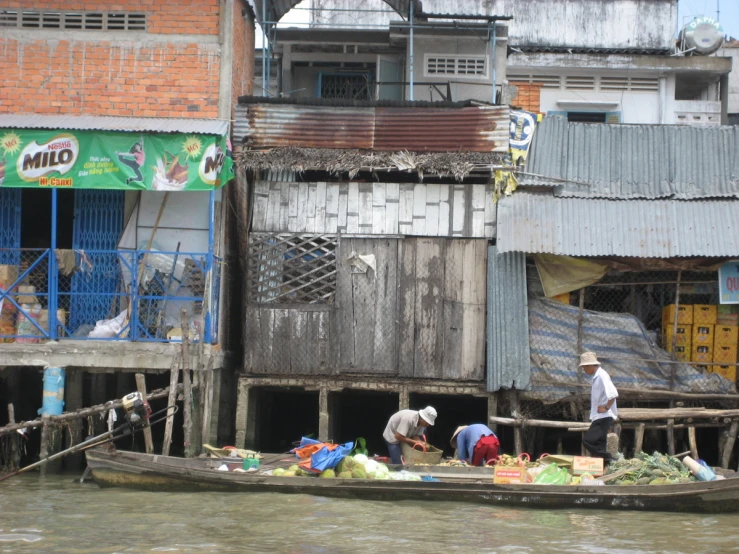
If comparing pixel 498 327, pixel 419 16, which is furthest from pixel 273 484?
pixel 419 16

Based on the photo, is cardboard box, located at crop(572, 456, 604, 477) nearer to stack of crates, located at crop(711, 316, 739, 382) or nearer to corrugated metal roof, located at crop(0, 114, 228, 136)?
stack of crates, located at crop(711, 316, 739, 382)

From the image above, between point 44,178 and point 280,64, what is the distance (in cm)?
710

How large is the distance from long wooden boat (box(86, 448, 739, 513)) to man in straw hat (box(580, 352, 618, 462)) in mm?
1208

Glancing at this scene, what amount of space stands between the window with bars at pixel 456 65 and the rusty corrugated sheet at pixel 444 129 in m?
4.10

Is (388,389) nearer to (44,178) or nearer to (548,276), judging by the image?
(548,276)

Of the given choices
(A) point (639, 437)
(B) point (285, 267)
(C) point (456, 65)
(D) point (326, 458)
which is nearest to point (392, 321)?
(B) point (285, 267)

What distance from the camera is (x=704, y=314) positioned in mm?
16203

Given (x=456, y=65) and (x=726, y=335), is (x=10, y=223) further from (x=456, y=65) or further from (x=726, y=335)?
(x=726, y=335)

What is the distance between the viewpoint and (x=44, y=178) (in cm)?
1475

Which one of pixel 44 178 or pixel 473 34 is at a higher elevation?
pixel 473 34

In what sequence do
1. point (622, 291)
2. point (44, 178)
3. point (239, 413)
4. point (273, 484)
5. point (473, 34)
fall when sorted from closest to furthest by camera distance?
point (273, 484), point (44, 178), point (239, 413), point (622, 291), point (473, 34)

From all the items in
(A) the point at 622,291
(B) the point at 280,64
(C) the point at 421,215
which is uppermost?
(B) the point at 280,64

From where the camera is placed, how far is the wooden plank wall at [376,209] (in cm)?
1600

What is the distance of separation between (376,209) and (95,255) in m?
4.23
